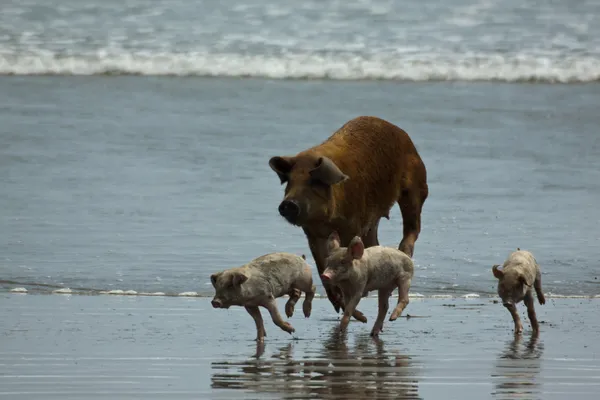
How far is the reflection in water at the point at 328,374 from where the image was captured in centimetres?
711

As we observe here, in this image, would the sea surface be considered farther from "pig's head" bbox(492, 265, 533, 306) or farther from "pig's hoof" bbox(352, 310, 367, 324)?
"pig's head" bbox(492, 265, 533, 306)

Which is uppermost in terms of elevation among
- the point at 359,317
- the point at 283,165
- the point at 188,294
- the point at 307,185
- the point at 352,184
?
the point at 283,165

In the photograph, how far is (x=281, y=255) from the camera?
9.30 m

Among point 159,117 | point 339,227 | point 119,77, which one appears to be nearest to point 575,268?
point 339,227

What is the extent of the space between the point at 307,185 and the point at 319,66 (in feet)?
62.0

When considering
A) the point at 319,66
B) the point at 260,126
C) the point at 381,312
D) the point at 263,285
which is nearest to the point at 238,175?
the point at 260,126

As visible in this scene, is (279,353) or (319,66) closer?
(279,353)

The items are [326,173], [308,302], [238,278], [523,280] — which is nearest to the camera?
[238,278]

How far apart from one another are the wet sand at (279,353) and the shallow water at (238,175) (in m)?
1.40

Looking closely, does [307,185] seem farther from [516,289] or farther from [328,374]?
[328,374]

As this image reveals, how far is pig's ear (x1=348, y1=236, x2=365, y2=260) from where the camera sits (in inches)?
349

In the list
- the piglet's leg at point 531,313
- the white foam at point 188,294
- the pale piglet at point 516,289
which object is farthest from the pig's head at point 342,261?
the white foam at point 188,294

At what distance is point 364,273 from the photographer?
9.20 m

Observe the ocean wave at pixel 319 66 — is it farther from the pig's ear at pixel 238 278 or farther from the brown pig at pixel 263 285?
the pig's ear at pixel 238 278
